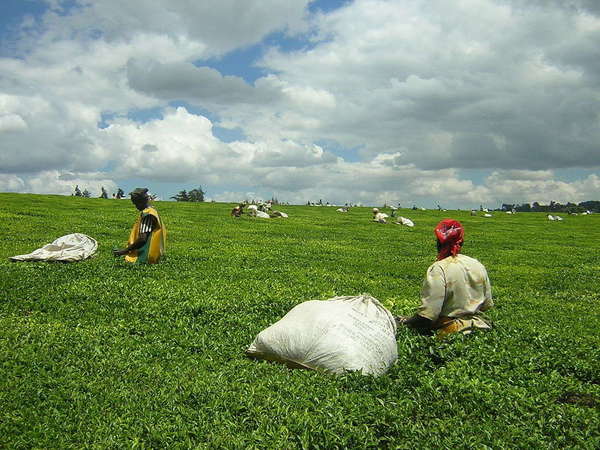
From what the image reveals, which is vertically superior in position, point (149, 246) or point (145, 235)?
point (145, 235)

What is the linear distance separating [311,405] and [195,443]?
1.67m

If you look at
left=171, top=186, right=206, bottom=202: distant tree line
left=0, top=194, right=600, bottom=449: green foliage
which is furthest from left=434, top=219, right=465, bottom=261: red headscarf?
left=171, top=186, right=206, bottom=202: distant tree line

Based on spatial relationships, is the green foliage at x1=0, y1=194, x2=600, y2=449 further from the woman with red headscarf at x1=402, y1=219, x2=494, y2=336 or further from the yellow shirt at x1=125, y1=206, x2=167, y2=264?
the yellow shirt at x1=125, y1=206, x2=167, y2=264

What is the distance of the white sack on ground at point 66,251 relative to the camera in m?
15.4

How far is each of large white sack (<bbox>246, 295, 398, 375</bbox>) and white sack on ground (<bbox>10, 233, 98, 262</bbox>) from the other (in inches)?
399

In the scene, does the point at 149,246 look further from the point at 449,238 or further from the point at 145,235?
the point at 449,238

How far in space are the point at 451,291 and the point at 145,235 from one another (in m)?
10.6

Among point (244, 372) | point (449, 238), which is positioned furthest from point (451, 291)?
point (244, 372)

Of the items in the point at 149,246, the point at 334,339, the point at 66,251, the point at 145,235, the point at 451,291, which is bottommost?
the point at 334,339

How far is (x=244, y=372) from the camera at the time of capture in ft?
24.8

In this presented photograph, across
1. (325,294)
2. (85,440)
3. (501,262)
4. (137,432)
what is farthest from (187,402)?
(501,262)

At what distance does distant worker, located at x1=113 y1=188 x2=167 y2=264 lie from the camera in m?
15.3

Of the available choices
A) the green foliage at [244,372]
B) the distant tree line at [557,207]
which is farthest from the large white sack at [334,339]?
the distant tree line at [557,207]

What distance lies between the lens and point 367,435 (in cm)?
579
